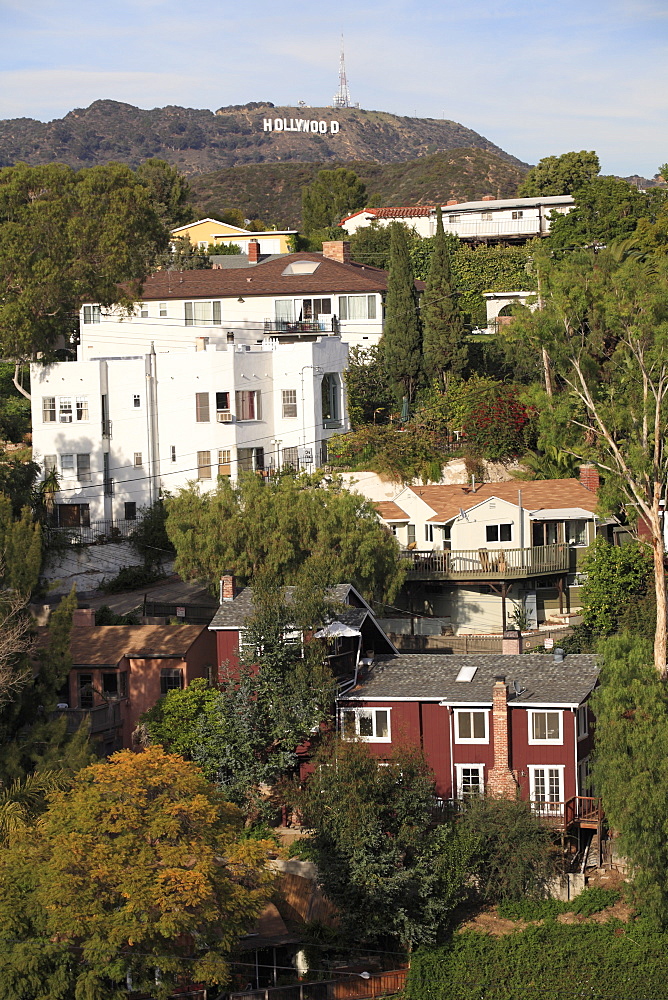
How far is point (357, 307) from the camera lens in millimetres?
72062

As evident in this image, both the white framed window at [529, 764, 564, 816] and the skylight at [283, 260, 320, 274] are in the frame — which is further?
the skylight at [283, 260, 320, 274]

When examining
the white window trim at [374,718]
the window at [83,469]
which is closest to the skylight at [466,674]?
the white window trim at [374,718]

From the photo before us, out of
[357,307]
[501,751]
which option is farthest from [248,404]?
[501,751]

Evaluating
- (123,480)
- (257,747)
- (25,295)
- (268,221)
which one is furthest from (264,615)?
(268,221)

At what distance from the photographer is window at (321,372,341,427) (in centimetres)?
6525

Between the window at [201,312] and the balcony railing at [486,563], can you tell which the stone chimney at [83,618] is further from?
the window at [201,312]

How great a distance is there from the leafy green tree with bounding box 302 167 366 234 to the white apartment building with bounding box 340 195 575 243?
1141cm

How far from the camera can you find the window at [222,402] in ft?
202

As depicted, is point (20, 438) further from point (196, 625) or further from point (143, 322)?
point (196, 625)

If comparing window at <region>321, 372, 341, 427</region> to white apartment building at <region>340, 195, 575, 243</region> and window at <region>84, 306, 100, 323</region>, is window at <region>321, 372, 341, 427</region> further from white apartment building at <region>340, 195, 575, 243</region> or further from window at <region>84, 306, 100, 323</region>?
white apartment building at <region>340, 195, 575, 243</region>

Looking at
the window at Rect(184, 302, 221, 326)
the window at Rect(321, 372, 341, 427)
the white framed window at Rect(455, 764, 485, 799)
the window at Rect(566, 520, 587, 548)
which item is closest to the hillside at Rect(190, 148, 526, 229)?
the window at Rect(184, 302, 221, 326)

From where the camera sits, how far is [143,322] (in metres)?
72.7

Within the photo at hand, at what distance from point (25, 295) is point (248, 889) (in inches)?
1432

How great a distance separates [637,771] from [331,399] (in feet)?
102
